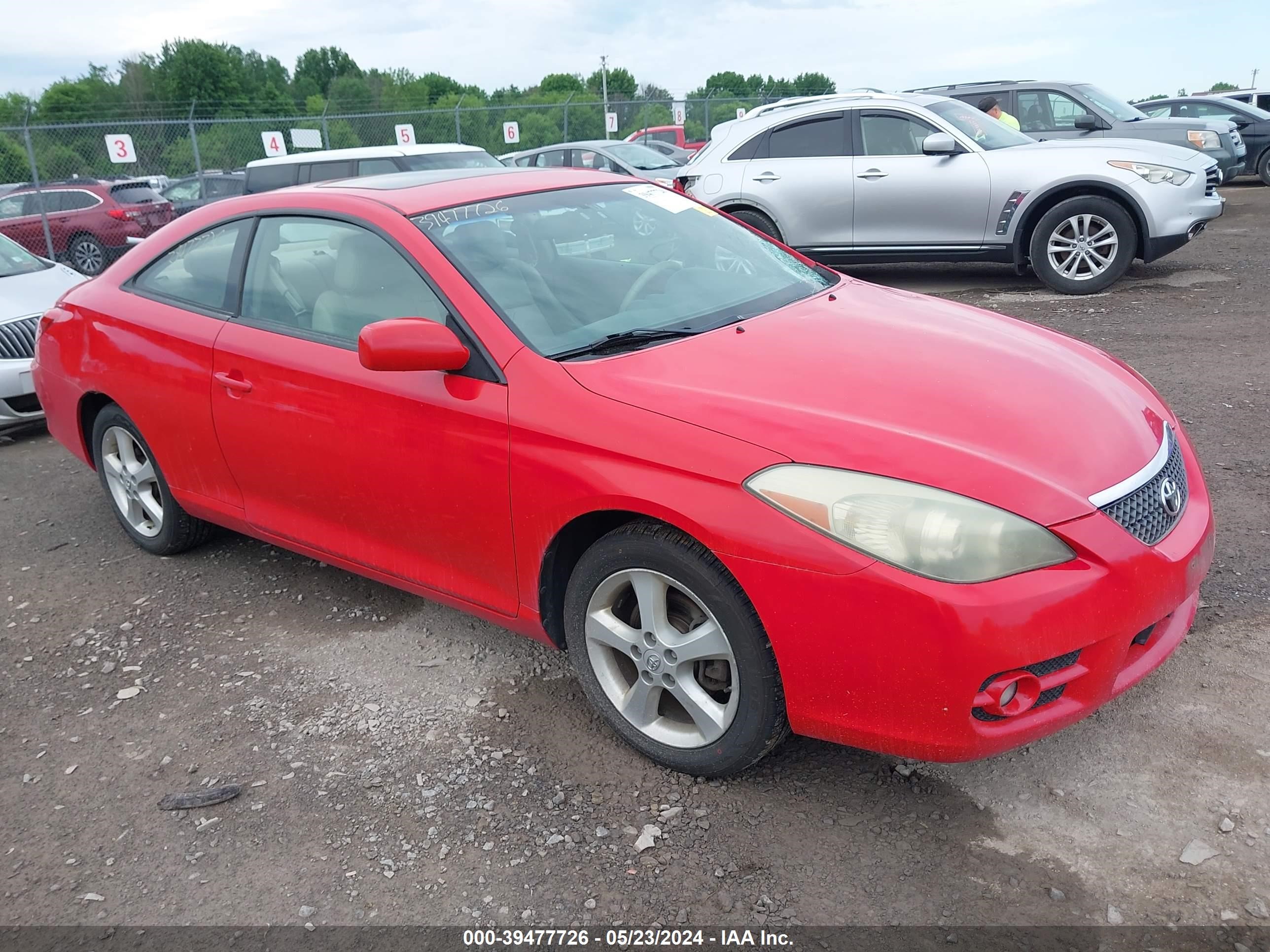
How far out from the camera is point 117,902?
98.9 inches

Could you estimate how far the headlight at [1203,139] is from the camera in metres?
13.5

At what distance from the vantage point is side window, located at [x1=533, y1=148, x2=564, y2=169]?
55.1 feet

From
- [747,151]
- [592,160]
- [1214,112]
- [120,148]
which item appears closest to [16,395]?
[747,151]

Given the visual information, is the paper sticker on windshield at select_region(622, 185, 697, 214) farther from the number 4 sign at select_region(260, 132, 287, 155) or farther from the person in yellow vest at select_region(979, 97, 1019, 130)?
the number 4 sign at select_region(260, 132, 287, 155)

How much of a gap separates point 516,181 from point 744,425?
169 centimetres

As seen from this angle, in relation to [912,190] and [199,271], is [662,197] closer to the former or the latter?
[199,271]

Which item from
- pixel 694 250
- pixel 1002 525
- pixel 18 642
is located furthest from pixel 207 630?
pixel 1002 525

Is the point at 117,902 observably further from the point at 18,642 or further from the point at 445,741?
the point at 18,642

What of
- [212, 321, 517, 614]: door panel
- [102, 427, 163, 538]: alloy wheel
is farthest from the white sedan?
[212, 321, 517, 614]: door panel

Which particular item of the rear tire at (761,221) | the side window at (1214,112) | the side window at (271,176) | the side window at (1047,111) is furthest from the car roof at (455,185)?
the side window at (1214,112)

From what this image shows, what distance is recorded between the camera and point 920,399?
8.67ft

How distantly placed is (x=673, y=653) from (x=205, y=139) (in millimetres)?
18724

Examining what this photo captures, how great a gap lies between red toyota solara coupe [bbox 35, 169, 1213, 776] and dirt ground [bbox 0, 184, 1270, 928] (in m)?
0.28

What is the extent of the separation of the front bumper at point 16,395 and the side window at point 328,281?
3.67m
